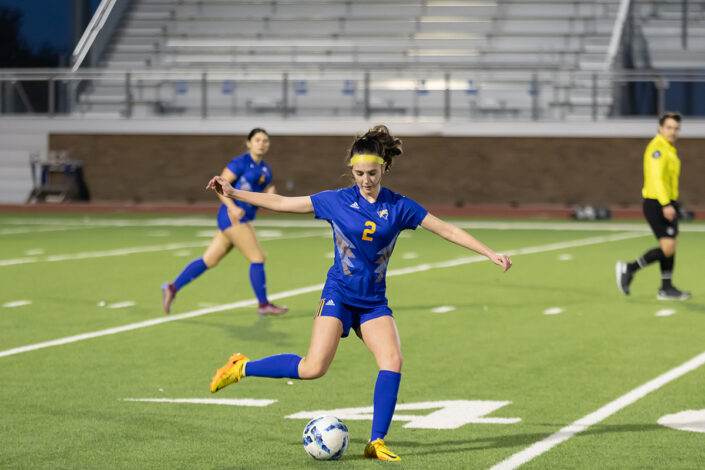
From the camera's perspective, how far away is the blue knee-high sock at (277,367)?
6.72m

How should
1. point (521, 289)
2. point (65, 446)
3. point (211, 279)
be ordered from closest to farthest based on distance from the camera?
point (65, 446), point (521, 289), point (211, 279)

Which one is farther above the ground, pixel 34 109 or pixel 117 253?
pixel 34 109

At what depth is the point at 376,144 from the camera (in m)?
6.50

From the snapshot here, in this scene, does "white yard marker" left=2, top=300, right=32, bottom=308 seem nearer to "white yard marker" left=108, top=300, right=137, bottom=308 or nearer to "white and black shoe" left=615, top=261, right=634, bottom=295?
"white yard marker" left=108, top=300, right=137, bottom=308

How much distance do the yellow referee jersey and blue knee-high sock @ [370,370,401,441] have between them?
748cm

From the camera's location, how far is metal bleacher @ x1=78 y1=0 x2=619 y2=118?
103 feet

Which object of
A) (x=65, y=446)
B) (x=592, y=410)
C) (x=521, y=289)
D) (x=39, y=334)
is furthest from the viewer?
(x=521, y=289)

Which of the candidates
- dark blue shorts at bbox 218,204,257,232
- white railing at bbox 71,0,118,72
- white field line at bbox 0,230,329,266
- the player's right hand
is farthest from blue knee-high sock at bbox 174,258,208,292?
white railing at bbox 71,0,118,72

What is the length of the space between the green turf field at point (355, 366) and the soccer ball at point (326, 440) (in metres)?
0.05

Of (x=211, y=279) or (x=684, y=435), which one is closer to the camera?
(x=684, y=435)

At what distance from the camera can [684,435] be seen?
6965 millimetres

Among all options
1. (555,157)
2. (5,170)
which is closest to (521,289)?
(555,157)

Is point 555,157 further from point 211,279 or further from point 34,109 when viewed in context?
point 211,279

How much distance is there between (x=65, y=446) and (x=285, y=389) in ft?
6.69
